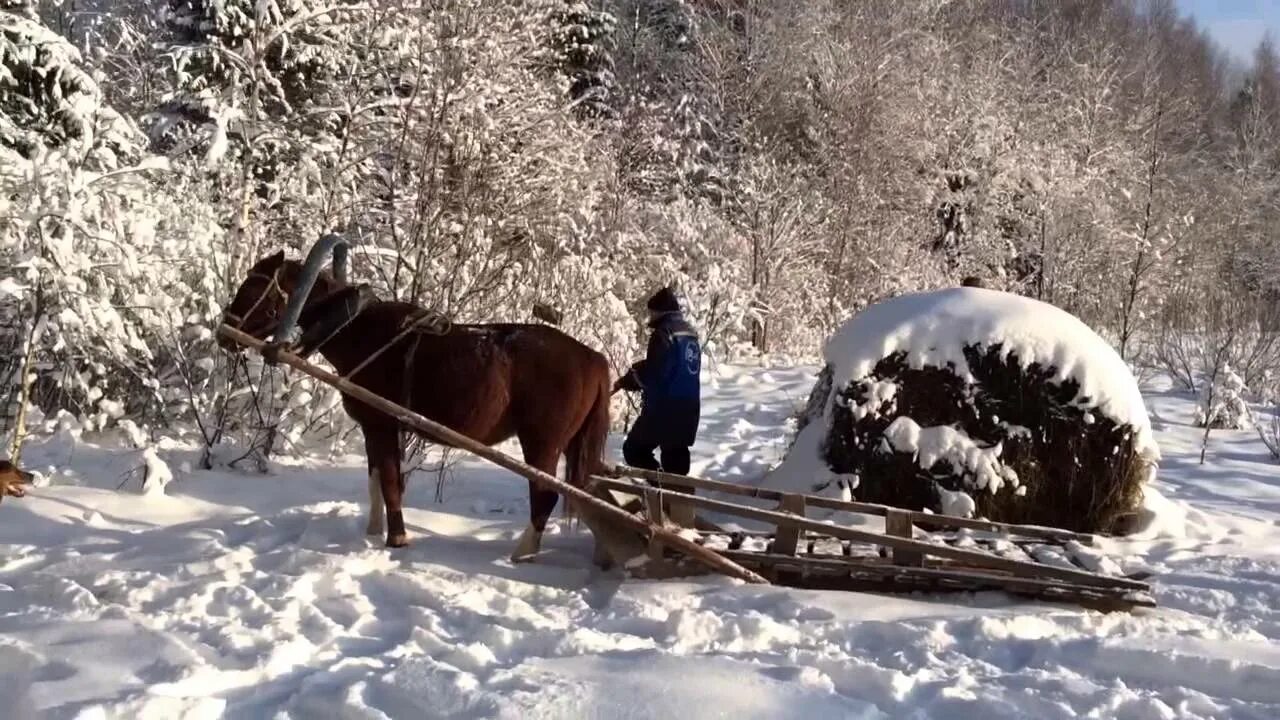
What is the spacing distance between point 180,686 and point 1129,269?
831 inches

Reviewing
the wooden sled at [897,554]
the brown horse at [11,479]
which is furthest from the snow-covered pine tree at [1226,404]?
the brown horse at [11,479]

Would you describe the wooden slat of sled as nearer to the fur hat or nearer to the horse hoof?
the horse hoof

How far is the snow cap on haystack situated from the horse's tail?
1921 mm

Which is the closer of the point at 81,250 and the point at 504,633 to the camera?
the point at 504,633

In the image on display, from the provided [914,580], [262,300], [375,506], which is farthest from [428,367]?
[914,580]

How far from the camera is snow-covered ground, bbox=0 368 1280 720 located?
3.33m

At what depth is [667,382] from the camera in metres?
6.62

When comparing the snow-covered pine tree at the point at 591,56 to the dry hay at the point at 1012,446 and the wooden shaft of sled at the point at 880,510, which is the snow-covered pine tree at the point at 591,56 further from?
the wooden shaft of sled at the point at 880,510

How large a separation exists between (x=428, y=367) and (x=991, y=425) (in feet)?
12.1

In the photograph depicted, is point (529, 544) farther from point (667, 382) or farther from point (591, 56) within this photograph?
point (591, 56)

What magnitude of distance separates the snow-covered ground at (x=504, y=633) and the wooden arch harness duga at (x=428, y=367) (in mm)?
509

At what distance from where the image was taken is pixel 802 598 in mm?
4512

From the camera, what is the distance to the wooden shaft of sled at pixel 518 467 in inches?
184

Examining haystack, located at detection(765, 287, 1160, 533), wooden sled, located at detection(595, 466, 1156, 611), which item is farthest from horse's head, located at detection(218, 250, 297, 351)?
haystack, located at detection(765, 287, 1160, 533)
